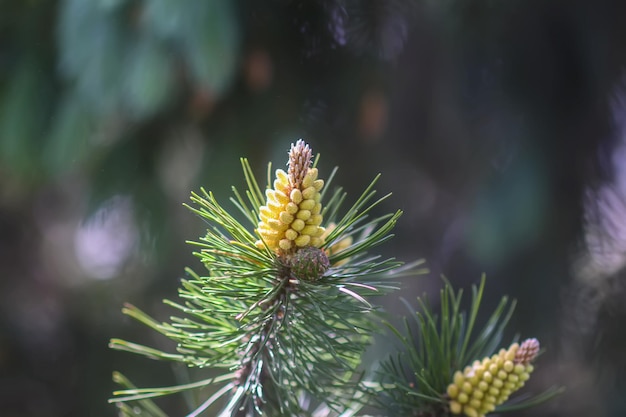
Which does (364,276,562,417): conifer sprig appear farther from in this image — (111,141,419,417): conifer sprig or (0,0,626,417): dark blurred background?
(0,0,626,417): dark blurred background

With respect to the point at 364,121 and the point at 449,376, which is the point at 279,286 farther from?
the point at 364,121

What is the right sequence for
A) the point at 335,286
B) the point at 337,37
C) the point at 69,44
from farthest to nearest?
the point at 337,37, the point at 69,44, the point at 335,286

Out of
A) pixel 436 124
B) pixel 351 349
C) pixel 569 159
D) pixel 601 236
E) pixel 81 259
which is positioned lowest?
pixel 351 349

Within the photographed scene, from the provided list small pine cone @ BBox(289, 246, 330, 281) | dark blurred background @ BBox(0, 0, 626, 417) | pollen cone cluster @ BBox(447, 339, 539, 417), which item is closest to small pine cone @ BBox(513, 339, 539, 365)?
pollen cone cluster @ BBox(447, 339, 539, 417)

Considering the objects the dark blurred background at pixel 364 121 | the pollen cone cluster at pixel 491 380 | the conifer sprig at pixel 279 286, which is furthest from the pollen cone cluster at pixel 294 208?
the dark blurred background at pixel 364 121

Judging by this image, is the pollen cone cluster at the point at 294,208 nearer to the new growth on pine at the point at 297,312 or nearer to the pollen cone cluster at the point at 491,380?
the new growth on pine at the point at 297,312

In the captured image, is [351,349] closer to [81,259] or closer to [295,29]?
[295,29]

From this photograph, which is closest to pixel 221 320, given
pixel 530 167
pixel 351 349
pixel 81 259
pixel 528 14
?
pixel 351 349

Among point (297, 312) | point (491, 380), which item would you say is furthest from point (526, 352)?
point (297, 312)
